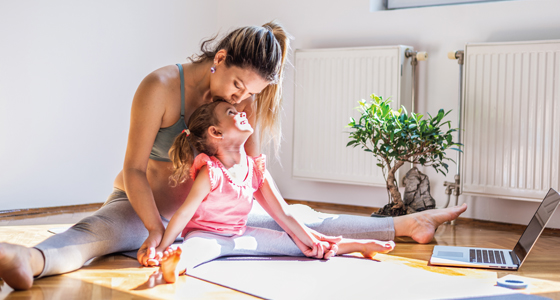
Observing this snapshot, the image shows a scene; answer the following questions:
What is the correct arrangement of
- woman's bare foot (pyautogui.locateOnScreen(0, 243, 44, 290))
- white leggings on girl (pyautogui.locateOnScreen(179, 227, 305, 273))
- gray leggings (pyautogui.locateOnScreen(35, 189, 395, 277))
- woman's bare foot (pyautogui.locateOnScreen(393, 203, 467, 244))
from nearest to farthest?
woman's bare foot (pyautogui.locateOnScreen(0, 243, 44, 290))
gray leggings (pyautogui.locateOnScreen(35, 189, 395, 277))
white leggings on girl (pyautogui.locateOnScreen(179, 227, 305, 273))
woman's bare foot (pyautogui.locateOnScreen(393, 203, 467, 244))

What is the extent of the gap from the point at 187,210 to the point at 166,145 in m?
0.33

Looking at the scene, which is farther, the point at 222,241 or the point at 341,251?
the point at 341,251

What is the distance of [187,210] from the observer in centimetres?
171

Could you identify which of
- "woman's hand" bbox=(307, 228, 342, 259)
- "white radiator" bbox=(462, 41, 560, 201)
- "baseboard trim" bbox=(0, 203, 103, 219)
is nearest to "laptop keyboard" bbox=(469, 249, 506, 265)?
"woman's hand" bbox=(307, 228, 342, 259)

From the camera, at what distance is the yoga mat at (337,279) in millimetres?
1472

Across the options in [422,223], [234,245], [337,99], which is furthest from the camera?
[337,99]

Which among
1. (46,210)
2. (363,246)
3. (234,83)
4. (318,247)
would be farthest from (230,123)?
(46,210)

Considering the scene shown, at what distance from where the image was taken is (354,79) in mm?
3211

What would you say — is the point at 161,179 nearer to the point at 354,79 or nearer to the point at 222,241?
the point at 222,241

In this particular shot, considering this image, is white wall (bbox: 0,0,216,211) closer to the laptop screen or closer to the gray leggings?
the gray leggings

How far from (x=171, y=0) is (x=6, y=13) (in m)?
1.07

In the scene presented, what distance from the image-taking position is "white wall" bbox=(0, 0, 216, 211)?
285cm

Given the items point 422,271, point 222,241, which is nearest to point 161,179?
point 222,241

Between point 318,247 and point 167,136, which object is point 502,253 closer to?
point 318,247
